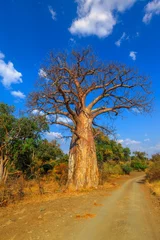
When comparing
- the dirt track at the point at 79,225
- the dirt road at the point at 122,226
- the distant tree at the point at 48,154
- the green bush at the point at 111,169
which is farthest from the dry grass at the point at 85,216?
the green bush at the point at 111,169

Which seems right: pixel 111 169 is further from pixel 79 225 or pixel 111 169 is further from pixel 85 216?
pixel 79 225

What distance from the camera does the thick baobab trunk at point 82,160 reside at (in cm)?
919

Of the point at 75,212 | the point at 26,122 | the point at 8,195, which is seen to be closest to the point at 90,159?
the point at 8,195

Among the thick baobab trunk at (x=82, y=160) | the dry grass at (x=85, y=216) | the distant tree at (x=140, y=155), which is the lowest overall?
the dry grass at (x=85, y=216)

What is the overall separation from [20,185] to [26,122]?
32.3 ft

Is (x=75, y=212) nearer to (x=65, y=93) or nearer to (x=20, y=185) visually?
(x=20, y=185)

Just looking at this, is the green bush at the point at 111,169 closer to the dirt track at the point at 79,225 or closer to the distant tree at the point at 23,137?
the distant tree at the point at 23,137

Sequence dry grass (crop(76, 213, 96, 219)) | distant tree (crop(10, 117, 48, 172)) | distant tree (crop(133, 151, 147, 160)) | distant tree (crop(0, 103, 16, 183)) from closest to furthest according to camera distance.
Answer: dry grass (crop(76, 213, 96, 219))
distant tree (crop(0, 103, 16, 183))
distant tree (crop(10, 117, 48, 172))
distant tree (crop(133, 151, 147, 160))

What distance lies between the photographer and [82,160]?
938cm

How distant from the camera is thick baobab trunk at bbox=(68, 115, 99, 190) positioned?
919 cm

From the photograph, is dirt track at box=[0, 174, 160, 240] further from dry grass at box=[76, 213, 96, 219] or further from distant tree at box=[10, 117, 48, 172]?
distant tree at box=[10, 117, 48, 172]

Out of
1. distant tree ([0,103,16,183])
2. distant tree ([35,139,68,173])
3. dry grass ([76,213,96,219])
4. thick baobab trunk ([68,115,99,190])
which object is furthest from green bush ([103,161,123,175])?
dry grass ([76,213,96,219])

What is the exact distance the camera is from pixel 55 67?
31.0 feet

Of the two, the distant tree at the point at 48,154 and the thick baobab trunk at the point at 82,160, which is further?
the distant tree at the point at 48,154
